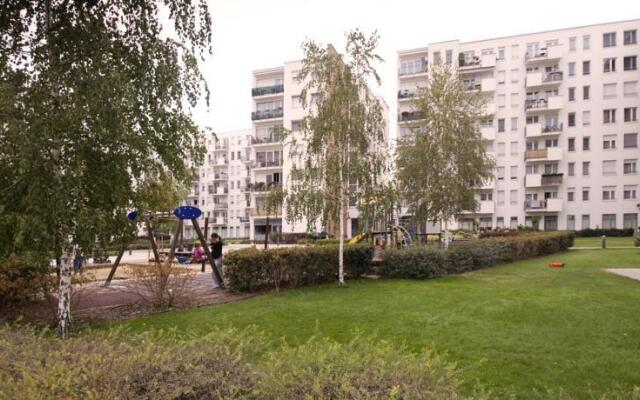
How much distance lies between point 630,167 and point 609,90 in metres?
8.75

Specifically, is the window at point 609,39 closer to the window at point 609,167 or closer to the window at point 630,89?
the window at point 630,89

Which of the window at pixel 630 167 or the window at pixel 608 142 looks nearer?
the window at pixel 630 167

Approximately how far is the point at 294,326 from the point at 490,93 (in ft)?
186

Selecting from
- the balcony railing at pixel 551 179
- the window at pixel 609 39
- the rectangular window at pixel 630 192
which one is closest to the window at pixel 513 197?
the balcony railing at pixel 551 179

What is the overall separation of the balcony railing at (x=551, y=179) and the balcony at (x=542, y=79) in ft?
33.9

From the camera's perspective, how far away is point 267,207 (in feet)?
48.5

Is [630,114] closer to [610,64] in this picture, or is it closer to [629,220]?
[610,64]

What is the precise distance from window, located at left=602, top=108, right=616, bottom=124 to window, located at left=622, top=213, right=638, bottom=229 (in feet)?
33.8

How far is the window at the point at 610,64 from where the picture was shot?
56075mm

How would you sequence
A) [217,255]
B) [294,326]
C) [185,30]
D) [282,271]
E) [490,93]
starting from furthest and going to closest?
[490,93] < [217,255] < [282,271] < [294,326] < [185,30]

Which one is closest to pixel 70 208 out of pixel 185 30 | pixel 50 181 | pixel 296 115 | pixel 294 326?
pixel 50 181

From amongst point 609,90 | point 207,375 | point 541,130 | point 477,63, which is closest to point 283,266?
point 207,375

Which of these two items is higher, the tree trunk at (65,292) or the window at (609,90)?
the window at (609,90)

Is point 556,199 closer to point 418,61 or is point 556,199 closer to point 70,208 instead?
point 418,61
